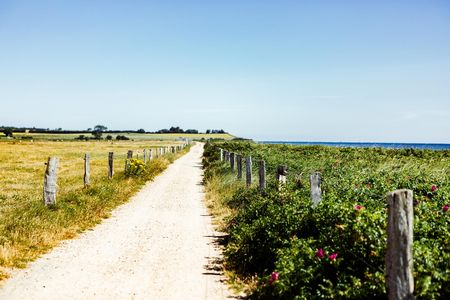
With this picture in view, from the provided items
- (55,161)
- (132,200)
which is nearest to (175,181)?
(132,200)

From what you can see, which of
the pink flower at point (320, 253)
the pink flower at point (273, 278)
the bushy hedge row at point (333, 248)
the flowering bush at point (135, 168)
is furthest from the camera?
the flowering bush at point (135, 168)

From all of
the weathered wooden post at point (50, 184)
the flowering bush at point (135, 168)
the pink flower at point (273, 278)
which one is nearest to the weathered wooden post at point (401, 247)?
the pink flower at point (273, 278)

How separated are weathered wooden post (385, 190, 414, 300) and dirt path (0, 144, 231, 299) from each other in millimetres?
2751

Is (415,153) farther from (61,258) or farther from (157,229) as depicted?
(61,258)

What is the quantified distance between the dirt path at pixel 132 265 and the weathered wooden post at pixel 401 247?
2.75 meters

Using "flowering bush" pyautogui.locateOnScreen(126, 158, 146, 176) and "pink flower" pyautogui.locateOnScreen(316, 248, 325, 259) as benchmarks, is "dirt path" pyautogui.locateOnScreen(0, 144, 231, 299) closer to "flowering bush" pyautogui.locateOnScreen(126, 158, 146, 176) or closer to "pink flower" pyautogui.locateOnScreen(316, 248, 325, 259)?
"pink flower" pyautogui.locateOnScreen(316, 248, 325, 259)

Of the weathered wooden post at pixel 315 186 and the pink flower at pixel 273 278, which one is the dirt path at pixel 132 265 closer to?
the pink flower at pixel 273 278

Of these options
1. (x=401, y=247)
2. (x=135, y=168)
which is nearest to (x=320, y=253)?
(x=401, y=247)

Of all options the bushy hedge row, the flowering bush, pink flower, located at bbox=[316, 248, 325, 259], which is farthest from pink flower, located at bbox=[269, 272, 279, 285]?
the flowering bush

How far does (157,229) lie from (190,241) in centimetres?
156

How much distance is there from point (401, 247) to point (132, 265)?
5032 mm

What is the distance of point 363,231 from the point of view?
16.5ft

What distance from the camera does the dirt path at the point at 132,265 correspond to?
19.3ft

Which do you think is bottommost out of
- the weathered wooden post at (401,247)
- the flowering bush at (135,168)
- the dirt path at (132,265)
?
the dirt path at (132,265)
